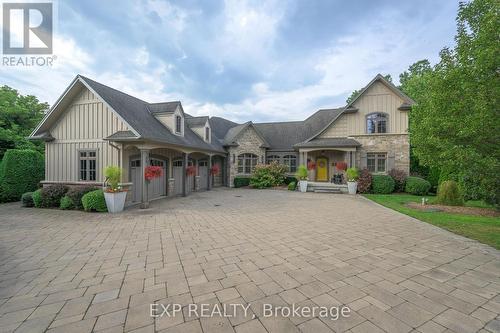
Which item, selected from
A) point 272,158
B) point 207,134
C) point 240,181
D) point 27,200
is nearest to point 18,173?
point 27,200

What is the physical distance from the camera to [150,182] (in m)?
12.5

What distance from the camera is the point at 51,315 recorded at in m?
2.63

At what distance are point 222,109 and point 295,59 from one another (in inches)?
679

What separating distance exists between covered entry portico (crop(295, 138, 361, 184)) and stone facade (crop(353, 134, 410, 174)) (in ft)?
2.71

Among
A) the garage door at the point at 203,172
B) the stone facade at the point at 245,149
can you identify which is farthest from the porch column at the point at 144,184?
the stone facade at the point at 245,149

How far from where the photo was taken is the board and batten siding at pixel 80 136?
10.8m

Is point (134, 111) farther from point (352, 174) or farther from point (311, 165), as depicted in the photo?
point (352, 174)

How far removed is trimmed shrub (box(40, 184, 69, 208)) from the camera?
32.9 ft

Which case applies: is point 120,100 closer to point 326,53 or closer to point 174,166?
point 174,166

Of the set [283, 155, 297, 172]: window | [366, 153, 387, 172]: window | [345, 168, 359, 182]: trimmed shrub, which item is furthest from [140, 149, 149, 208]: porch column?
[366, 153, 387, 172]: window

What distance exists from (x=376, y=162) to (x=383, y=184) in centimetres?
270

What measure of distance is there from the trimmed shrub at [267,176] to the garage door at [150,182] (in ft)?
25.9

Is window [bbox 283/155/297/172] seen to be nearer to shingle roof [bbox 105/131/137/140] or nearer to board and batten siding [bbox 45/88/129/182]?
shingle roof [bbox 105/131/137/140]

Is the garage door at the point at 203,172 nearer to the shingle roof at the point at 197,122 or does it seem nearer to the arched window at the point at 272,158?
the shingle roof at the point at 197,122
